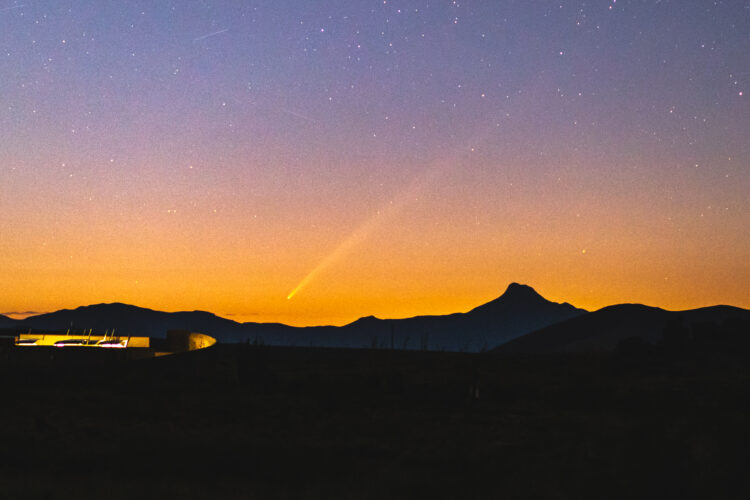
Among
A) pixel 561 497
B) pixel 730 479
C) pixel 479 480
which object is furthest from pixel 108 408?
pixel 730 479

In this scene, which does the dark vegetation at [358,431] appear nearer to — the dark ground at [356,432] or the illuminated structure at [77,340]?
the dark ground at [356,432]

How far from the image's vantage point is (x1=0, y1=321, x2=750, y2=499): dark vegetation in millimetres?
14875

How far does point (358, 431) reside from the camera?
22.4 meters

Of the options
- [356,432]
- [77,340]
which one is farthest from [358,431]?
[77,340]

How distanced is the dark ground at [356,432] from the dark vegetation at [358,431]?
0.23 feet

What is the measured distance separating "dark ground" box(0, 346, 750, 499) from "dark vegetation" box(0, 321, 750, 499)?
7 cm

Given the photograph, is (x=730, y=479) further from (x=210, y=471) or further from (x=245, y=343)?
(x=245, y=343)

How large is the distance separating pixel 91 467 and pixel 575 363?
121ft

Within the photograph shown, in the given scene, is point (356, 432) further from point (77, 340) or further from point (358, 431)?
point (77, 340)

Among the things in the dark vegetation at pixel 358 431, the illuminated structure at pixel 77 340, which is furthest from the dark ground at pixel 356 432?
the illuminated structure at pixel 77 340

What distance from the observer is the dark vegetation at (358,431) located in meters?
14.9

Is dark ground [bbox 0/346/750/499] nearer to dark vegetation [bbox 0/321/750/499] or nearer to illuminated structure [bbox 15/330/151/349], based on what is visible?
dark vegetation [bbox 0/321/750/499]

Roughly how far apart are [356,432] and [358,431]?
0.15 meters

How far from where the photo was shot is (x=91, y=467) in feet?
54.1
